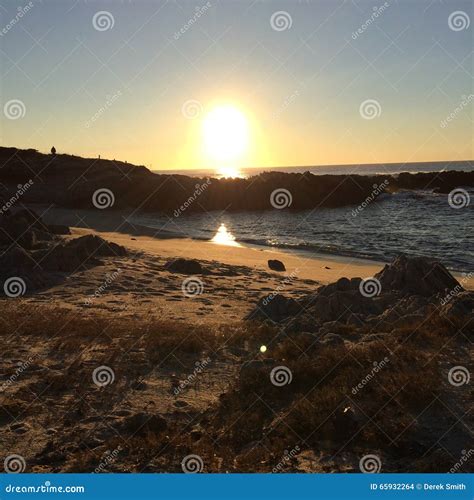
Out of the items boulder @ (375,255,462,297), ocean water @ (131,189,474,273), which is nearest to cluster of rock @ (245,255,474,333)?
boulder @ (375,255,462,297)

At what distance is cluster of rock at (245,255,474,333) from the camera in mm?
10531

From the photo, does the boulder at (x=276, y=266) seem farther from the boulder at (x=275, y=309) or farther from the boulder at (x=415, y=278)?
the boulder at (x=275, y=309)

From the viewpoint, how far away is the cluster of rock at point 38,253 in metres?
14.5

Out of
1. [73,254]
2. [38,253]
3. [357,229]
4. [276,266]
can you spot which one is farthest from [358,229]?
[38,253]

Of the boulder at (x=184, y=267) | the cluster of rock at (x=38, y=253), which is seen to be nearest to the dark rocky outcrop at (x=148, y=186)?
the cluster of rock at (x=38, y=253)

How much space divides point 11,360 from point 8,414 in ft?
6.26

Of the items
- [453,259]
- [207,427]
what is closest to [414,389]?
[207,427]

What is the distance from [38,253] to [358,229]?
27534 millimetres

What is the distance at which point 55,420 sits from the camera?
6.35 metres

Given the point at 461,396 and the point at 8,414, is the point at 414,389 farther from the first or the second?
the point at 8,414

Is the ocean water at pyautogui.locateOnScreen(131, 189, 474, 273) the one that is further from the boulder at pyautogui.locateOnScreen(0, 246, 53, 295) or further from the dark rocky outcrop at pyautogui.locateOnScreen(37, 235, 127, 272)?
the boulder at pyautogui.locateOnScreen(0, 246, 53, 295)

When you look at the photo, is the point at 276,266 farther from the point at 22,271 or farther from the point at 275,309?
the point at 22,271

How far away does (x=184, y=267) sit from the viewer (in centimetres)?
1778

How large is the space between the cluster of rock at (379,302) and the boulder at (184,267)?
5634 millimetres
